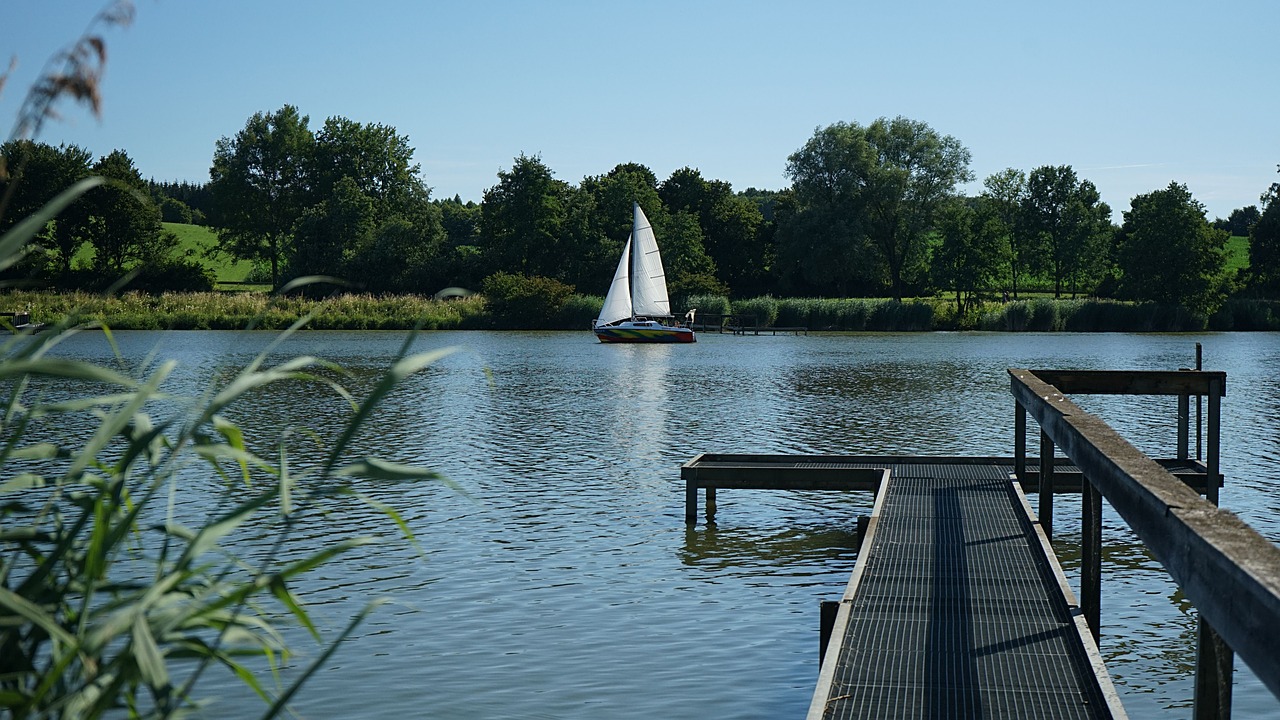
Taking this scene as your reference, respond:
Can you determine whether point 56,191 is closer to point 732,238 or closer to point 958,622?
point 732,238

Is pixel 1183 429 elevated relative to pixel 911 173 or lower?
lower

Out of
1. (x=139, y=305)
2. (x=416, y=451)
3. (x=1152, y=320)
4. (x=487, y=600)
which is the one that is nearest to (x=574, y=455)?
(x=416, y=451)

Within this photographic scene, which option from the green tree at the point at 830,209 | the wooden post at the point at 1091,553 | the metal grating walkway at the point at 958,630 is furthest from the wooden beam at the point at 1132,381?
the green tree at the point at 830,209

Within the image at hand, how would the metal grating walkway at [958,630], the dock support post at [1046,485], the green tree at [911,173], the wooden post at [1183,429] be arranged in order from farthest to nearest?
the green tree at [911,173], the wooden post at [1183,429], the dock support post at [1046,485], the metal grating walkway at [958,630]

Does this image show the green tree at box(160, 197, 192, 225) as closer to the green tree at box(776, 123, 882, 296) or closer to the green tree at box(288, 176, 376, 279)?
the green tree at box(288, 176, 376, 279)

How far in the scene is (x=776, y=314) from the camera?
63.2 m

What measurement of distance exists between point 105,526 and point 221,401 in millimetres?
371

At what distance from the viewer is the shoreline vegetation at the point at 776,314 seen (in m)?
60.5

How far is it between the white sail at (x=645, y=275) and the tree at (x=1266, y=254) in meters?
39.3

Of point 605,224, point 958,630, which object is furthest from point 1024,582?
point 605,224

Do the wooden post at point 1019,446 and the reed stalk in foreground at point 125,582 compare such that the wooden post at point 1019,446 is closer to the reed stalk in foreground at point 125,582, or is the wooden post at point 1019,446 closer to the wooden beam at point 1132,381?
the wooden beam at point 1132,381

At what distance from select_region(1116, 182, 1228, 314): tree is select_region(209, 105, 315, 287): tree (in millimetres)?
56354

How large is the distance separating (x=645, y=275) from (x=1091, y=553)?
156ft

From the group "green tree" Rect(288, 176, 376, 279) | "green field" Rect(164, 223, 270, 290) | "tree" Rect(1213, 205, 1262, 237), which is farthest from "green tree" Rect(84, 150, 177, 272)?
"tree" Rect(1213, 205, 1262, 237)
